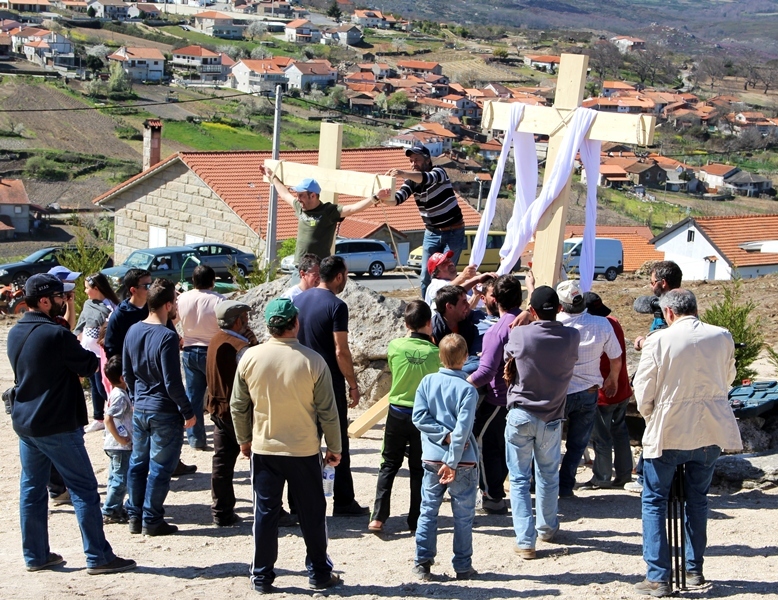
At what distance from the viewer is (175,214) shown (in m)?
32.9

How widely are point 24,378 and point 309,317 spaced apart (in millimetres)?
1761

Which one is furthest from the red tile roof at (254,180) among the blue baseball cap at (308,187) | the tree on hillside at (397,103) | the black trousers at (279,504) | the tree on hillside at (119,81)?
the tree on hillside at (397,103)

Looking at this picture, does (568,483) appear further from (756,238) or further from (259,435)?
(756,238)

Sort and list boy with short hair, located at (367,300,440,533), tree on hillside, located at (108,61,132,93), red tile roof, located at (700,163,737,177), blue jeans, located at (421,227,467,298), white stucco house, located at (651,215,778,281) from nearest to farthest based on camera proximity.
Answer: boy with short hair, located at (367,300,440,533) < blue jeans, located at (421,227,467,298) < white stucco house, located at (651,215,778,281) < tree on hillside, located at (108,61,132,93) < red tile roof, located at (700,163,737,177)

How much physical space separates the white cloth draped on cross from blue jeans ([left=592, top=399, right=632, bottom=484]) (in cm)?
104

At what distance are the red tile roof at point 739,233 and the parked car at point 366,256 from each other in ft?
41.5

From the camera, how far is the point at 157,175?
32938mm

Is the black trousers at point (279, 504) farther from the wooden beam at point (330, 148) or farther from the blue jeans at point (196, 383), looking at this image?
the wooden beam at point (330, 148)

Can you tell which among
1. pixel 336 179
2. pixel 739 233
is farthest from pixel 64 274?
pixel 739 233

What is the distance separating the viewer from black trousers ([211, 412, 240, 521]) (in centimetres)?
659

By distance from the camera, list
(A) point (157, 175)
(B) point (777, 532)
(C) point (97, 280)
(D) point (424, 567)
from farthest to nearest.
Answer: (A) point (157, 175) < (C) point (97, 280) < (B) point (777, 532) < (D) point (424, 567)

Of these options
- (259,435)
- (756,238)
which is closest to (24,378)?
(259,435)

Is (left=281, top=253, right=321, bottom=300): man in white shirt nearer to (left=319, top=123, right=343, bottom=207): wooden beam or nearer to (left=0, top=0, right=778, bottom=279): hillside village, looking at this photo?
(left=319, top=123, right=343, bottom=207): wooden beam

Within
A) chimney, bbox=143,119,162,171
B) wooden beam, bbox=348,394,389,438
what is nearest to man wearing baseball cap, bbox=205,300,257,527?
wooden beam, bbox=348,394,389,438
